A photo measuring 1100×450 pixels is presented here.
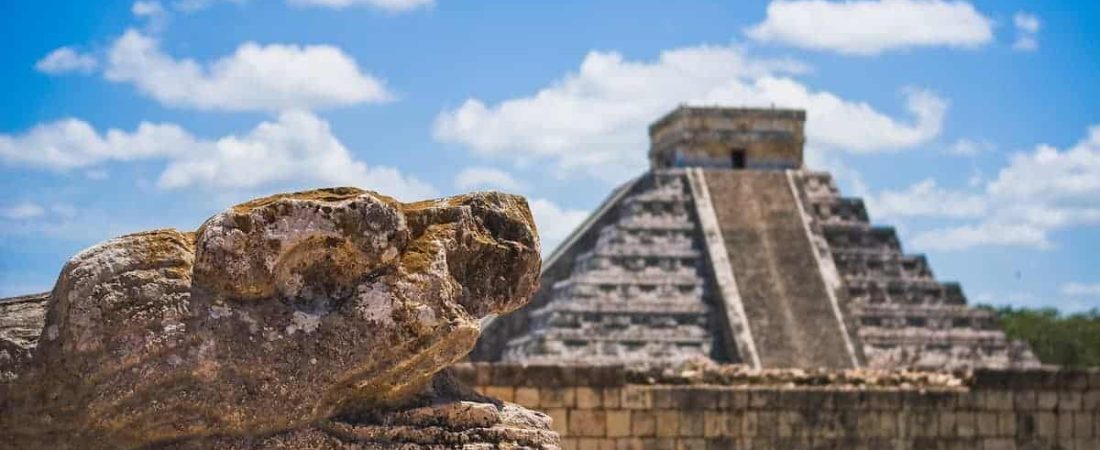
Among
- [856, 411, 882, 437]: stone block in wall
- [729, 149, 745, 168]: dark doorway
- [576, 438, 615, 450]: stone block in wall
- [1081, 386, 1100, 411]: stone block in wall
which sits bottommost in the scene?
[576, 438, 615, 450]: stone block in wall

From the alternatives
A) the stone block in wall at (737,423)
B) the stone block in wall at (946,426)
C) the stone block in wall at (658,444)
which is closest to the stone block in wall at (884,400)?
the stone block in wall at (946,426)

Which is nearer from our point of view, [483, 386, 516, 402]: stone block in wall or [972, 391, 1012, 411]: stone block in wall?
[483, 386, 516, 402]: stone block in wall

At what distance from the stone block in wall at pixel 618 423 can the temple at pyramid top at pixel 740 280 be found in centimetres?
2147

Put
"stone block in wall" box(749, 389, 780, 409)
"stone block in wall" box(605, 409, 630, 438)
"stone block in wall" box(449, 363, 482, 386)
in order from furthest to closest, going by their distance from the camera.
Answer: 1. "stone block in wall" box(749, 389, 780, 409)
2. "stone block in wall" box(605, 409, 630, 438)
3. "stone block in wall" box(449, 363, 482, 386)

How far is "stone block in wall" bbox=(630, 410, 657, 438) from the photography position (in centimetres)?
1956

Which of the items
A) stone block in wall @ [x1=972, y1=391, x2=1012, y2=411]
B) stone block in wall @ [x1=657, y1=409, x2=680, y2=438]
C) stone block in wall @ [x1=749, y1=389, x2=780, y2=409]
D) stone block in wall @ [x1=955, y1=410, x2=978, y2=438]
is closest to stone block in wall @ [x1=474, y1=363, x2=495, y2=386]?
stone block in wall @ [x1=657, y1=409, x2=680, y2=438]

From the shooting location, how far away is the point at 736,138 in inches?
1999

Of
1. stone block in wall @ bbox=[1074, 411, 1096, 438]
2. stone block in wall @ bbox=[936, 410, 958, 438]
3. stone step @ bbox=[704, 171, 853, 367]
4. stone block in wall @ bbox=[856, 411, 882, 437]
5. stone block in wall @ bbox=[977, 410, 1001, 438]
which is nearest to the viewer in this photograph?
stone block in wall @ bbox=[856, 411, 882, 437]

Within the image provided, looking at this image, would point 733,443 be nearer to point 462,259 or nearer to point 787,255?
point 462,259

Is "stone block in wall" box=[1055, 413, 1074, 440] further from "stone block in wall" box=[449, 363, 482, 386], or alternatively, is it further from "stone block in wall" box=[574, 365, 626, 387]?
"stone block in wall" box=[449, 363, 482, 386]

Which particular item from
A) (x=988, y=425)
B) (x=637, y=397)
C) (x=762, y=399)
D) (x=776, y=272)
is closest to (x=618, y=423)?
(x=637, y=397)

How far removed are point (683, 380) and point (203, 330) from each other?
1440 cm

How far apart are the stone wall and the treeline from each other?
4674 centimetres

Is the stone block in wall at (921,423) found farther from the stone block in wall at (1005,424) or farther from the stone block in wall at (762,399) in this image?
the stone block in wall at (762,399)
